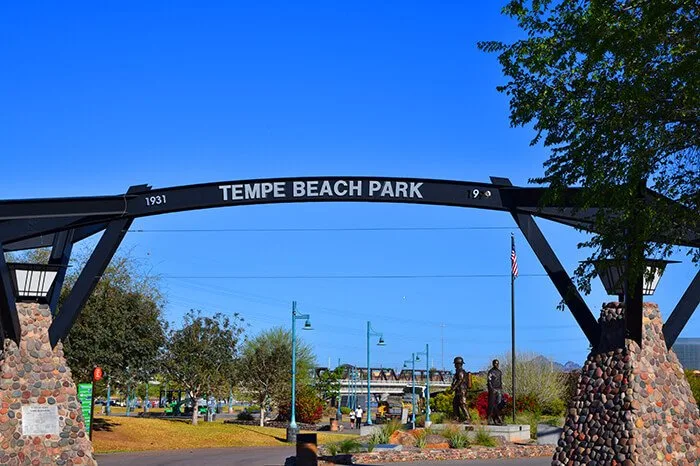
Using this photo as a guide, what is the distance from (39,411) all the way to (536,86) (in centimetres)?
1160

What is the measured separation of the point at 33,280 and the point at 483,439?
1659cm

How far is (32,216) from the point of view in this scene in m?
19.0

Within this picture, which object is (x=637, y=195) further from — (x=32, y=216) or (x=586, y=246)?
(x=32, y=216)

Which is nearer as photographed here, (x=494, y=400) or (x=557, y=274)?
(x=557, y=274)

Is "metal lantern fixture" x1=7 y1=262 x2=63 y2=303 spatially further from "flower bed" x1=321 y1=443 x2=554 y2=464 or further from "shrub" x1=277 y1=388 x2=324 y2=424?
"shrub" x1=277 y1=388 x2=324 y2=424

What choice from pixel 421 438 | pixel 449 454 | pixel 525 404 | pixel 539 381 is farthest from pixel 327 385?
pixel 449 454

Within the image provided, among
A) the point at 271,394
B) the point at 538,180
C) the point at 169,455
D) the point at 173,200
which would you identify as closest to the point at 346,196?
the point at 173,200

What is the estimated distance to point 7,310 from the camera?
18.5 meters

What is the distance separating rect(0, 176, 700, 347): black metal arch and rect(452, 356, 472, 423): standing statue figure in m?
18.8

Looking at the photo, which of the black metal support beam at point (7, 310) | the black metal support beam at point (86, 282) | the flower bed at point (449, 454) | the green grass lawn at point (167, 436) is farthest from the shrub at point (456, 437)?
the black metal support beam at point (7, 310)

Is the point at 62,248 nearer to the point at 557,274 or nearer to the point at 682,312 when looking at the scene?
the point at 557,274

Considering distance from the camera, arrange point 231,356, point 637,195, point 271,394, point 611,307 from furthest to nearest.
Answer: point 271,394
point 231,356
point 611,307
point 637,195

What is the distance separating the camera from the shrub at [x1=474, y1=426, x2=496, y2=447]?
98.4 feet

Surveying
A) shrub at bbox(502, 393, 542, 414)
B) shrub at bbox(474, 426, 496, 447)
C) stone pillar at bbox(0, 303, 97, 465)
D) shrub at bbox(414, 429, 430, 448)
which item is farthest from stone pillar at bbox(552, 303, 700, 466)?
shrub at bbox(502, 393, 542, 414)
